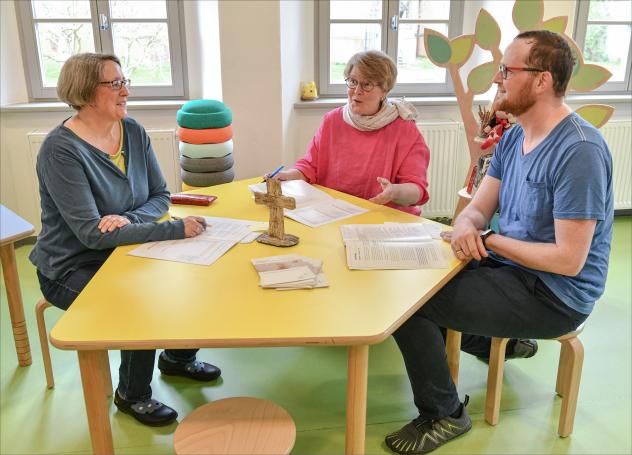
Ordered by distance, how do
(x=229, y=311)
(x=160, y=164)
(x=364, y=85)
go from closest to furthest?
(x=229, y=311) → (x=364, y=85) → (x=160, y=164)

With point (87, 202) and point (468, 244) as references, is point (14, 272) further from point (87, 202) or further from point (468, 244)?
point (468, 244)

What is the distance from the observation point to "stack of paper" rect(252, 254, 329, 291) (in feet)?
5.47

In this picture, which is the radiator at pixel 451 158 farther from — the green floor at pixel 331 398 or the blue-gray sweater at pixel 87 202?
the blue-gray sweater at pixel 87 202

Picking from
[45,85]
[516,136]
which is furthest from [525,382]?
[45,85]

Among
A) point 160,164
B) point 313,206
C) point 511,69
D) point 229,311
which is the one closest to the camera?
point 229,311

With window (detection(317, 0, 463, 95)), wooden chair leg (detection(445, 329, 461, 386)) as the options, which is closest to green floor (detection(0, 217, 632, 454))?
wooden chair leg (detection(445, 329, 461, 386))

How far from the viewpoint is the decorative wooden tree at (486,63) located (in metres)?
2.88

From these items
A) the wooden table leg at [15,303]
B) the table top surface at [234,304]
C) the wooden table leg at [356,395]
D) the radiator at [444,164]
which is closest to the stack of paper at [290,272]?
the table top surface at [234,304]

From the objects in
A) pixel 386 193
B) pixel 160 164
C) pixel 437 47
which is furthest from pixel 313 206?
pixel 160 164

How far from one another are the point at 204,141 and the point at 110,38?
131 centimetres

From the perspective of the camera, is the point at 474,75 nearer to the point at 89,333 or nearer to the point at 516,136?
the point at 516,136

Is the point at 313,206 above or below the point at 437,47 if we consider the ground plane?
below

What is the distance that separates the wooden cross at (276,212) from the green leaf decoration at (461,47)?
1.67 m

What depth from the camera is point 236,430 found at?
5.17 ft
